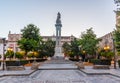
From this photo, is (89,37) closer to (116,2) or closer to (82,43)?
(82,43)

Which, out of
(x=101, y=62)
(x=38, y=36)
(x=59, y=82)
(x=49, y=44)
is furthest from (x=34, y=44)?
(x=59, y=82)

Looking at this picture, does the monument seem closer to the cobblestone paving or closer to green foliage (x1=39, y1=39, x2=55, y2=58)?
green foliage (x1=39, y1=39, x2=55, y2=58)

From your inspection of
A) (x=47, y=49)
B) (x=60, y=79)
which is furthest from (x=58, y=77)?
(x=47, y=49)

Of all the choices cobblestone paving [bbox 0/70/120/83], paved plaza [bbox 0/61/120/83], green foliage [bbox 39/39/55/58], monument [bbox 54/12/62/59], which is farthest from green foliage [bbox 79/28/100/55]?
cobblestone paving [bbox 0/70/120/83]

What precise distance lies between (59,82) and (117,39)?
18.6 metres

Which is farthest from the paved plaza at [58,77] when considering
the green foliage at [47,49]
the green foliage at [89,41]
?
→ the green foliage at [47,49]

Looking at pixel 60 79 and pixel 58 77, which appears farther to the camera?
pixel 58 77

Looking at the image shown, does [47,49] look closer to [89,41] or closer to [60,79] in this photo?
[89,41]

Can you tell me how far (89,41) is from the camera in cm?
7044

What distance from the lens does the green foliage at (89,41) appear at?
231 feet

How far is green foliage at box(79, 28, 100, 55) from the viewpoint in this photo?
70.5 metres

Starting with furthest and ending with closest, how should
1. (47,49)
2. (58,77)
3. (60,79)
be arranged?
1. (47,49)
2. (58,77)
3. (60,79)

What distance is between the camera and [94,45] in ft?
234

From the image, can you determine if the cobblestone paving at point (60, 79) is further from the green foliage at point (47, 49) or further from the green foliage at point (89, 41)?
the green foliage at point (47, 49)
